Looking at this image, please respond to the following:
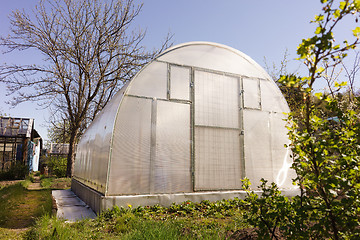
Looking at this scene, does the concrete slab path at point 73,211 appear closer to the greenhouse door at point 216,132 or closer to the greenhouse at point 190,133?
the greenhouse at point 190,133

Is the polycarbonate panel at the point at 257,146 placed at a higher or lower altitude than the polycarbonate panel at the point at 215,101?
lower

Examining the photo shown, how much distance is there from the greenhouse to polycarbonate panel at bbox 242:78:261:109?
0.10 feet

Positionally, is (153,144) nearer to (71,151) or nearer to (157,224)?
(157,224)

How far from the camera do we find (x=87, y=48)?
563 inches

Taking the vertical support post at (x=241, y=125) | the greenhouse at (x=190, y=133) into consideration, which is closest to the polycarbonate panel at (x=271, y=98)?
the greenhouse at (x=190, y=133)

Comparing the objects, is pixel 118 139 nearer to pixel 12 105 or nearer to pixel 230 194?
pixel 230 194

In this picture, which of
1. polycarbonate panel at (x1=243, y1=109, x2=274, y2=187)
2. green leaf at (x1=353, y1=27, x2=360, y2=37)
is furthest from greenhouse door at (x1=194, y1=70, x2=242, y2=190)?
green leaf at (x1=353, y1=27, x2=360, y2=37)

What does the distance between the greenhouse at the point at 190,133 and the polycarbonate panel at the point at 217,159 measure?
24 millimetres

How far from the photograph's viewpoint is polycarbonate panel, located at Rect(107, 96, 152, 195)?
205 inches

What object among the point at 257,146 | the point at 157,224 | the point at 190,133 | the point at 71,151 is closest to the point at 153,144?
the point at 190,133

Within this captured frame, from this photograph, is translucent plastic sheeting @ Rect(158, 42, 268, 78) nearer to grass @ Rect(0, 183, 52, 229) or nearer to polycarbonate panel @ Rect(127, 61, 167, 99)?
polycarbonate panel @ Rect(127, 61, 167, 99)

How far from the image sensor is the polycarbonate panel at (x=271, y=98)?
7297 millimetres

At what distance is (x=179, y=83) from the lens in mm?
6332

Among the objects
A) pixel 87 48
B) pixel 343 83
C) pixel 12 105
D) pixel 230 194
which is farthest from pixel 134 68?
pixel 343 83
